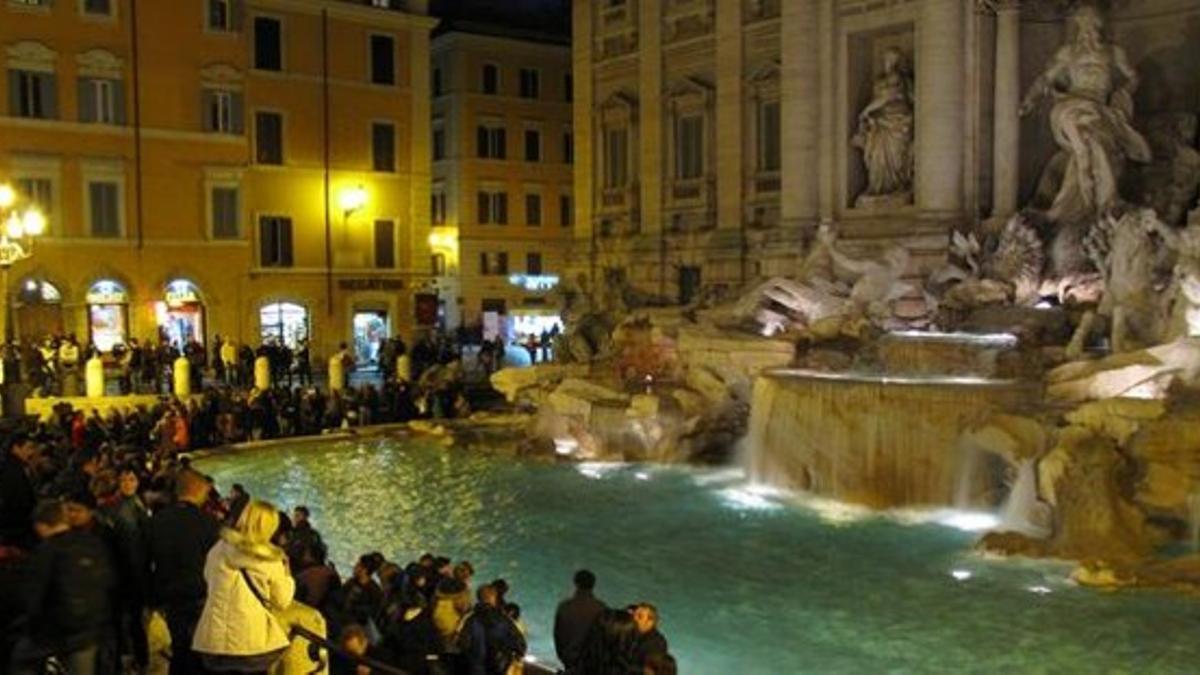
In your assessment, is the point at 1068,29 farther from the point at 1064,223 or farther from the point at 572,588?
the point at 572,588

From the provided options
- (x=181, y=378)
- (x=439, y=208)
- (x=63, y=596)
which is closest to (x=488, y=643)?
(x=63, y=596)

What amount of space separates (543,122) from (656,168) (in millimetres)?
19626

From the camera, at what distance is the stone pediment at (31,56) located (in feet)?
99.7

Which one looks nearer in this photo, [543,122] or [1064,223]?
[1064,223]

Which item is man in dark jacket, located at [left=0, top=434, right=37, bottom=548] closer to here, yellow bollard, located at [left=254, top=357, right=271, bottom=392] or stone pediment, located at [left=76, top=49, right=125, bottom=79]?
yellow bollard, located at [left=254, top=357, right=271, bottom=392]

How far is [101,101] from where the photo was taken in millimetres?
31906

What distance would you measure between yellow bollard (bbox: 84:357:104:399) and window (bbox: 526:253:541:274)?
941 inches

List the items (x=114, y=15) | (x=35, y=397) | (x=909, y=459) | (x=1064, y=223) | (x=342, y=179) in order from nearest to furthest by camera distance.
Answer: (x=909, y=459)
(x=1064, y=223)
(x=35, y=397)
(x=114, y=15)
(x=342, y=179)

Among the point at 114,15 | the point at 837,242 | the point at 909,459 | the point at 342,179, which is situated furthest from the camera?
the point at 342,179

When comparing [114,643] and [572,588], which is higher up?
[114,643]

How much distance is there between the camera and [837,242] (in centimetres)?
2116

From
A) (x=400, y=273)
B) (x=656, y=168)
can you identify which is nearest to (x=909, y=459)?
(x=656, y=168)

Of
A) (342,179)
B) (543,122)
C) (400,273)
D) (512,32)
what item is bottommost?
(400,273)

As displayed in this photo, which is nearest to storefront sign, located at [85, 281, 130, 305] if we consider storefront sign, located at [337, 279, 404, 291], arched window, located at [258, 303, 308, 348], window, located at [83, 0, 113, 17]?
arched window, located at [258, 303, 308, 348]
